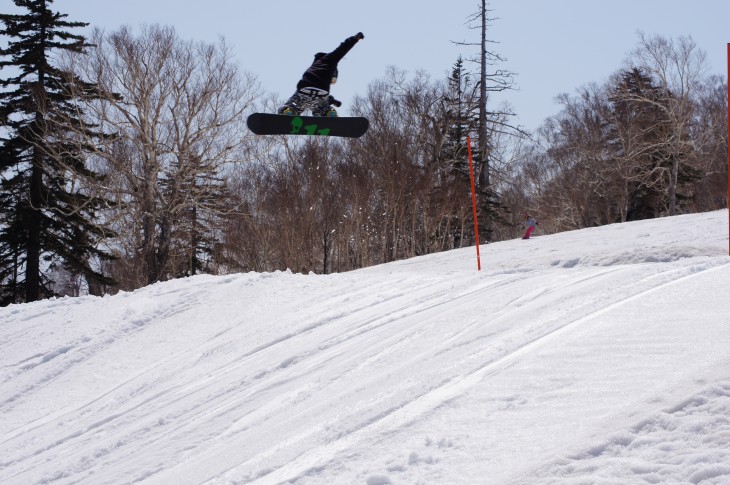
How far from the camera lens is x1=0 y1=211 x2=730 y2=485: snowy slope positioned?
165 inches

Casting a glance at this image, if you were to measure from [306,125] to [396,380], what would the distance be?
16.5 ft

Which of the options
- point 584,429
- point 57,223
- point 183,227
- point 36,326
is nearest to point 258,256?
point 183,227

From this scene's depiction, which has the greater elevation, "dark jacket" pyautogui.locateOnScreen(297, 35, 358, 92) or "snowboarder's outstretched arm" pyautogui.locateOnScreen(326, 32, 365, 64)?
"snowboarder's outstretched arm" pyautogui.locateOnScreen(326, 32, 365, 64)

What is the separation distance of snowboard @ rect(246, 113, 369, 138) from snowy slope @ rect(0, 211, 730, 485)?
2620mm

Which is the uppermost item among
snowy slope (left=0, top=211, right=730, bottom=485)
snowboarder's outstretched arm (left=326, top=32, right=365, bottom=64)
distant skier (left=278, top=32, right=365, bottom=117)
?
snowboarder's outstretched arm (left=326, top=32, right=365, bottom=64)

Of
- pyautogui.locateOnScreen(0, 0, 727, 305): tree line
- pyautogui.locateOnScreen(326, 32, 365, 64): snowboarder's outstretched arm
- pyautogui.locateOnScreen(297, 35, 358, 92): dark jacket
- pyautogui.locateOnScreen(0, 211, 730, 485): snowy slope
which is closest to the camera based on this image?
pyautogui.locateOnScreen(0, 211, 730, 485): snowy slope

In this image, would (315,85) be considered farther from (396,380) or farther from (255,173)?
(255,173)

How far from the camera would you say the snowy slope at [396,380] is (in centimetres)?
420

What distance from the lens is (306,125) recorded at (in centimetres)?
996

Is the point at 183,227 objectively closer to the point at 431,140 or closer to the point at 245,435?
the point at 431,140

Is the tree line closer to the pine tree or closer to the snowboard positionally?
the pine tree

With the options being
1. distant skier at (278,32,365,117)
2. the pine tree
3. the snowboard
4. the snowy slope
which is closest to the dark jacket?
distant skier at (278,32,365,117)

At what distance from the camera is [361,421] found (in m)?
5.20

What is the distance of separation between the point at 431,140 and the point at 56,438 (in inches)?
1050
